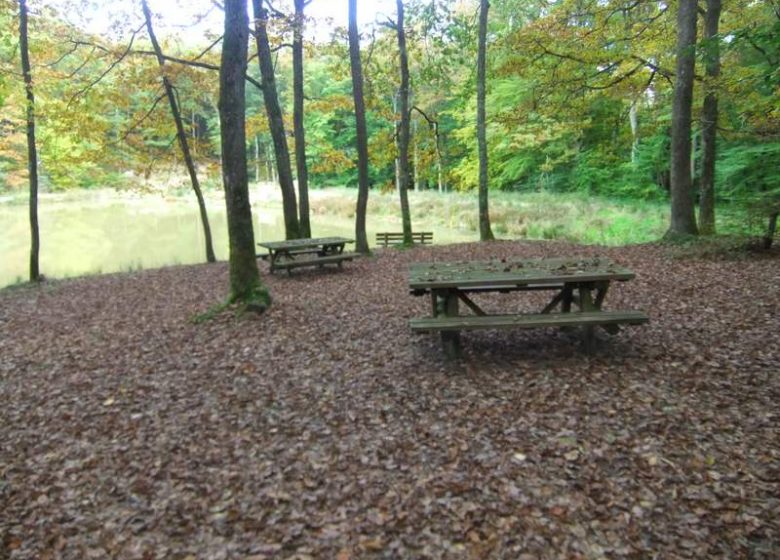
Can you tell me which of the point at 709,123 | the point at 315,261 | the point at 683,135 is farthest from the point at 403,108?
the point at 709,123

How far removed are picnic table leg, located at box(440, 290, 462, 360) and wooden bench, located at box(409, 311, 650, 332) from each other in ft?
0.81

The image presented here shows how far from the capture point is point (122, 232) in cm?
2389

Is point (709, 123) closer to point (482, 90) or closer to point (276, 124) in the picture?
point (482, 90)

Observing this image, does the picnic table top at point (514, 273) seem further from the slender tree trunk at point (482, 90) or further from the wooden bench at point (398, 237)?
the wooden bench at point (398, 237)

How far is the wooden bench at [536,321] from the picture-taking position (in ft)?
15.6

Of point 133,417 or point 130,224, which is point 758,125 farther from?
point 130,224

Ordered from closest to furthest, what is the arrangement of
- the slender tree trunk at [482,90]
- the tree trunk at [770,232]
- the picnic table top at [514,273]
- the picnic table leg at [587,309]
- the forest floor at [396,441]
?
1. the forest floor at [396,441]
2. the picnic table top at [514,273]
3. the picnic table leg at [587,309]
4. the tree trunk at [770,232]
5. the slender tree trunk at [482,90]

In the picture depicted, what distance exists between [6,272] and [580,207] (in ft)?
67.1

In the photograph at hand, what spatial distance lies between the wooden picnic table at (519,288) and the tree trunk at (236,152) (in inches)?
108

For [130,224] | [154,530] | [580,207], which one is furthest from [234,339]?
[130,224]

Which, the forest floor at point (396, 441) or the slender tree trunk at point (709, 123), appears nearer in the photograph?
the forest floor at point (396, 441)

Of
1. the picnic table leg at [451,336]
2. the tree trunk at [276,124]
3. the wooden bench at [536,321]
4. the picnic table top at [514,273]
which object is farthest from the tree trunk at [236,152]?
the tree trunk at [276,124]

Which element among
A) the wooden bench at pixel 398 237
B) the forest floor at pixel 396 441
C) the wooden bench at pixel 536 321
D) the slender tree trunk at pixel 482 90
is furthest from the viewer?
the wooden bench at pixel 398 237

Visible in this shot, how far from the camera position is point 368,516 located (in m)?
2.97
